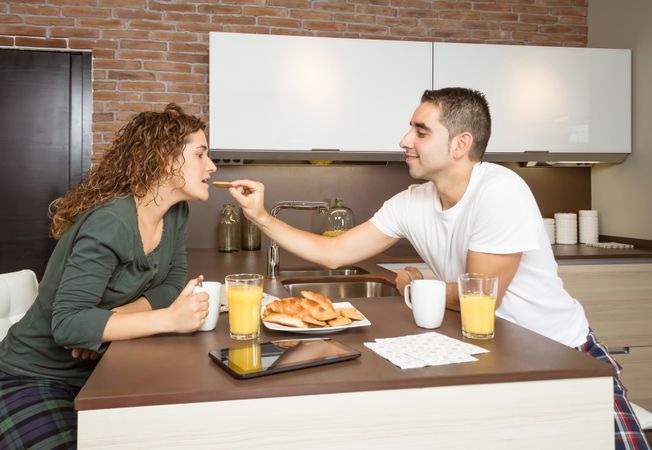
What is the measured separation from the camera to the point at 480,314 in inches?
47.6

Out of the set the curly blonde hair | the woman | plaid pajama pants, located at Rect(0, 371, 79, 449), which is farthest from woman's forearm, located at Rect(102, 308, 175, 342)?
the curly blonde hair

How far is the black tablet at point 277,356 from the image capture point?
98 cm

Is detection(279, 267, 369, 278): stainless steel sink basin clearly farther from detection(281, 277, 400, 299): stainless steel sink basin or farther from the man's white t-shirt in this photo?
the man's white t-shirt

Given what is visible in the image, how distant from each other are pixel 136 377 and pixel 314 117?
2.29m

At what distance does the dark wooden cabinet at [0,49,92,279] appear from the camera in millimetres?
3234

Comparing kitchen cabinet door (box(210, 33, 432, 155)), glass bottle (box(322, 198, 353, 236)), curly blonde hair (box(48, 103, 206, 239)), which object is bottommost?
glass bottle (box(322, 198, 353, 236))

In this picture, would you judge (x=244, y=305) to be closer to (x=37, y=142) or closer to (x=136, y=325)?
(x=136, y=325)

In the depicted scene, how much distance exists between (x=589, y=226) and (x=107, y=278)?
10.4 ft

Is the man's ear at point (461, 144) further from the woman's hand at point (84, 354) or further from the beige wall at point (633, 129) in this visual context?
the beige wall at point (633, 129)

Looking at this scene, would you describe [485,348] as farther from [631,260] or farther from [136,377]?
[631,260]

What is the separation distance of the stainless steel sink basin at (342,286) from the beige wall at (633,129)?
186cm

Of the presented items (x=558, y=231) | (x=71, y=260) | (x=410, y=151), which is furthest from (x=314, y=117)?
(x=71, y=260)

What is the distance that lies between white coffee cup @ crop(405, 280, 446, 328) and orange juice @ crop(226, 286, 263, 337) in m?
0.36

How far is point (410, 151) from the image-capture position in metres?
1.79
